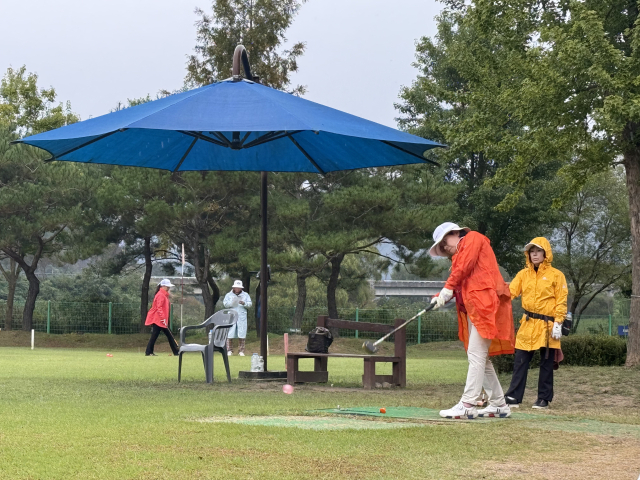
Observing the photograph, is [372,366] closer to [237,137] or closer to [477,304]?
[237,137]

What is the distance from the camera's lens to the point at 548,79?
16.5 meters

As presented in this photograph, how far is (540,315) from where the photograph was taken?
10.6 metres

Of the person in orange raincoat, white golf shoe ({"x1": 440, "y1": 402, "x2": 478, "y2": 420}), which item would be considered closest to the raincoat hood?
the person in orange raincoat

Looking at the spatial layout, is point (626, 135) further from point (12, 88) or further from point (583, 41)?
point (12, 88)

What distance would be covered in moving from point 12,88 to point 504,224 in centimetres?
2283

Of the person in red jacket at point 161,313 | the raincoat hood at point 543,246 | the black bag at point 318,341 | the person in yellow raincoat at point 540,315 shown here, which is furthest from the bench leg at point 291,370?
the person in red jacket at point 161,313

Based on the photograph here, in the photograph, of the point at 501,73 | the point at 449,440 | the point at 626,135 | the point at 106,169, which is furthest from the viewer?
the point at 106,169

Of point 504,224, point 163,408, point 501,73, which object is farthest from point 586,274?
point 163,408

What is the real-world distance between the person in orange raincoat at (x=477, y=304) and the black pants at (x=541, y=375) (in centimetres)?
158

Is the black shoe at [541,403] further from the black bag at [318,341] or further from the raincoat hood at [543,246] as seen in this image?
the black bag at [318,341]

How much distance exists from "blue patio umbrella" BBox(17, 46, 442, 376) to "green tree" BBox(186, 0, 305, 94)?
23.8 m

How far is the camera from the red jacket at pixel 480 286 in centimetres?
874

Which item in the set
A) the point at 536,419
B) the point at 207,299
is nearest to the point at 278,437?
the point at 536,419

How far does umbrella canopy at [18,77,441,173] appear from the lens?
35.7 ft
